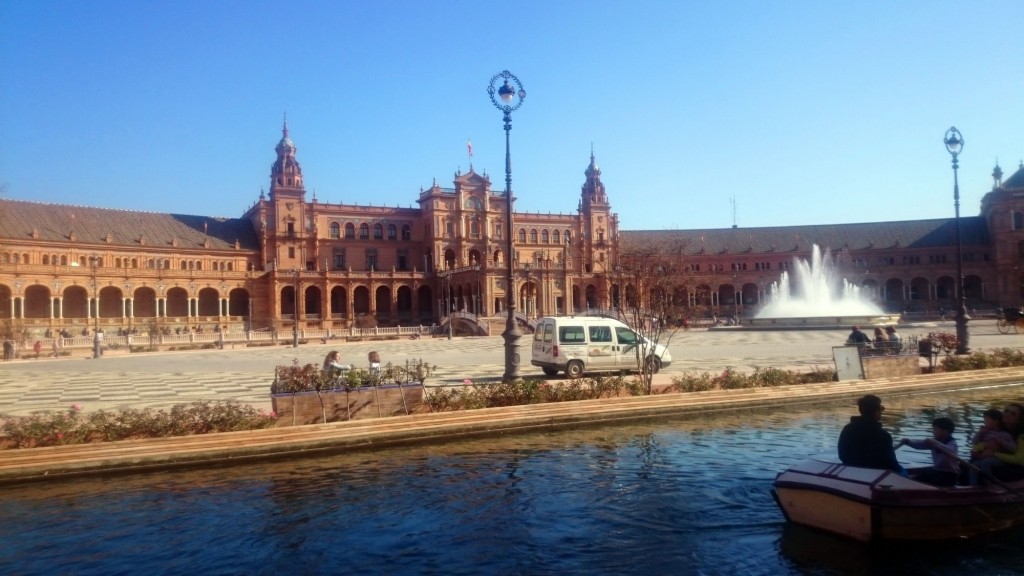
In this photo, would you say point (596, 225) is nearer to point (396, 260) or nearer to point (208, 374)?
point (396, 260)

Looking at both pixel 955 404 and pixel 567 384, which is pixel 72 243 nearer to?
pixel 567 384

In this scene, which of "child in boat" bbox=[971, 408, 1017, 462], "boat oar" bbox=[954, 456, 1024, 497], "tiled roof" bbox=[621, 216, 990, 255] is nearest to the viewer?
"boat oar" bbox=[954, 456, 1024, 497]

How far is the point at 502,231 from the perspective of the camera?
88500mm

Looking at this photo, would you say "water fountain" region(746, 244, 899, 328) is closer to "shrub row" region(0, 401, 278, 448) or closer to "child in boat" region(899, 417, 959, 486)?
"child in boat" region(899, 417, 959, 486)

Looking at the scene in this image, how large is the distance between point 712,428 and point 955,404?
6371 mm

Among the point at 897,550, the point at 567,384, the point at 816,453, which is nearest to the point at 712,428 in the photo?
the point at 816,453

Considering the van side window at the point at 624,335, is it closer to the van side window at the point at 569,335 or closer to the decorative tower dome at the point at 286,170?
the van side window at the point at 569,335

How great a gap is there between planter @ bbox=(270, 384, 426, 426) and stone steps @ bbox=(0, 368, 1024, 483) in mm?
582

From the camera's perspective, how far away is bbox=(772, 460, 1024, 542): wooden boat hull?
283 inches

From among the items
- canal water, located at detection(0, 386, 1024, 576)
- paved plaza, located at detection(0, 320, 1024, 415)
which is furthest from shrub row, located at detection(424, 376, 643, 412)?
paved plaza, located at detection(0, 320, 1024, 415)

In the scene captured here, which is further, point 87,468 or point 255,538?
point 87,468

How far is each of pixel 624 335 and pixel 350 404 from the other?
382 inches

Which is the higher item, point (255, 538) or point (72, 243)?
point (72, 243)

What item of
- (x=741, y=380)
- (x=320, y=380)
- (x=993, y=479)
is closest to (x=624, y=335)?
(x=741, y=380)
